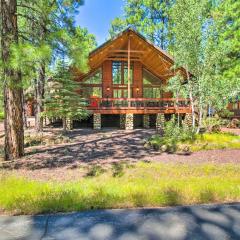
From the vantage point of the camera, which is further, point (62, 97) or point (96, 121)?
point (96, 121)

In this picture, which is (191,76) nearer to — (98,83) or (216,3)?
(98,83)

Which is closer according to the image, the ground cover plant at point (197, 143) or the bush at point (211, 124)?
the ground cover plant at point (197, 143)

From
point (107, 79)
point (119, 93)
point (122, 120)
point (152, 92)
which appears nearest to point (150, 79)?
point (152, 92)

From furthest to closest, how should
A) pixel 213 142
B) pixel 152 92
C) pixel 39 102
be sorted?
pixel 152 92, pixel 39 102, pixel 213 142

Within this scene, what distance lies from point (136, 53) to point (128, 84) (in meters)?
3.01

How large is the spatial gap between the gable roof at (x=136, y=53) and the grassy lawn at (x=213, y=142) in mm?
8558

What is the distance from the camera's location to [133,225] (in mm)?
4121

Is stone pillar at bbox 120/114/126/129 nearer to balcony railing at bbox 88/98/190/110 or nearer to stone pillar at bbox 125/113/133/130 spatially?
stone pillar at bbox 125/113/133/130

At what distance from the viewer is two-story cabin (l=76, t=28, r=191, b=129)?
816 inches

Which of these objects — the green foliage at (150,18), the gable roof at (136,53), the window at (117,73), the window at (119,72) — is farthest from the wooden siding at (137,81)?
the green foliage at (150,18)

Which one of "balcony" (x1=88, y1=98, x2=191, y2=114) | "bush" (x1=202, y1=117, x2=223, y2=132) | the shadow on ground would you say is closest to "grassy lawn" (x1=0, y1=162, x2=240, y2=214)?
the shadow on ground

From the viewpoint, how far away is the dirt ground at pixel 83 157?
27.0 ft

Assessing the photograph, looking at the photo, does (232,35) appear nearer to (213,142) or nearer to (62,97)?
(62,97)

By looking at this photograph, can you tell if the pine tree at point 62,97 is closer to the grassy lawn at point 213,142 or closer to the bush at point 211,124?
the bush at point 211,124
